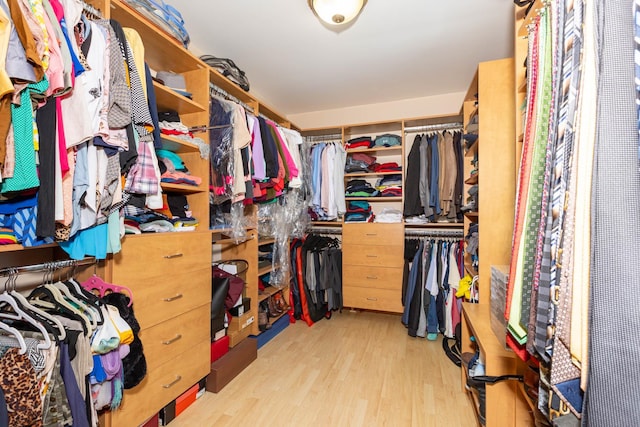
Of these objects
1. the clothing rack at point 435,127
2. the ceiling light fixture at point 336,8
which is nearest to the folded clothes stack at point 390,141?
the clothing rack at point 435,127

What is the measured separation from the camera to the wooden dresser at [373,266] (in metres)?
2.81

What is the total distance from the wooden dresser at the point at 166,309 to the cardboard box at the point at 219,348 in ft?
0.44

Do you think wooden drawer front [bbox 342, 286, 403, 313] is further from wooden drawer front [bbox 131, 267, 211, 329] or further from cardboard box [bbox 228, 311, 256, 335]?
wooden drawer front [bbox 131, 267, 211, 329]

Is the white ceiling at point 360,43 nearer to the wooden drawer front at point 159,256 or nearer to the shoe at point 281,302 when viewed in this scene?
the wooden drawer front at point 159,256

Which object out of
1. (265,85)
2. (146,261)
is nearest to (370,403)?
(146,261)

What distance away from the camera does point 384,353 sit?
2.26 meters

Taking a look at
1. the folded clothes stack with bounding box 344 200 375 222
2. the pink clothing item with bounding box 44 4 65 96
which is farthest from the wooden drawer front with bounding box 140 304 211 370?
the folded clothes stack with bounding box 344 200 375 222

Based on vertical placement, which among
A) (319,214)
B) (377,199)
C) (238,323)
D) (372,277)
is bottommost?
(238,323)

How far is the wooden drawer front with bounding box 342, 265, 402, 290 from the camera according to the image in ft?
9.21

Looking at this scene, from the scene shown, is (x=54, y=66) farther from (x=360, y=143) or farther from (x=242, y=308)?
(x=360, y=143)

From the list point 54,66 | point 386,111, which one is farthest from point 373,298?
point 54,66

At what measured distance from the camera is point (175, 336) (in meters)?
1.48

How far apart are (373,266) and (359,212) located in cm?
61

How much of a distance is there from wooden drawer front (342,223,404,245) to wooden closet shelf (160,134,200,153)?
5.79 ft
